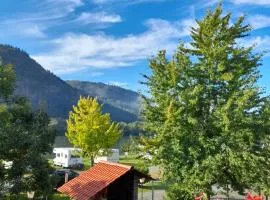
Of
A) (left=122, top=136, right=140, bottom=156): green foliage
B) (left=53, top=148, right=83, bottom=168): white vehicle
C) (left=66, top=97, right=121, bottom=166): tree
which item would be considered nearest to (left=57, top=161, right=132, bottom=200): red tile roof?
(left=122, top=136, right=140, bottom=156): green foliage

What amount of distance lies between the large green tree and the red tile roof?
15.2 feet

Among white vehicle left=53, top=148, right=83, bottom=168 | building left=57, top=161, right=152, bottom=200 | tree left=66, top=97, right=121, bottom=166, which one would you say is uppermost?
tree left=66, top=97, right=121, bottom=166

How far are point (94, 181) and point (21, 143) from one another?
8.16 meters

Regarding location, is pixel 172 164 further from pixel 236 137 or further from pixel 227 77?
pixel 227 77

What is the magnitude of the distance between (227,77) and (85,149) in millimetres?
27482

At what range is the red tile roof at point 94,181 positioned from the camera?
27.3m

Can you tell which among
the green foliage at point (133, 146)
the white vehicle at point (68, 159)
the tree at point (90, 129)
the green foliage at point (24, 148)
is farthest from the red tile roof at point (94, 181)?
the white vehicle at point (68, 159)

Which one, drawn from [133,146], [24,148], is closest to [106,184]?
[133,146]

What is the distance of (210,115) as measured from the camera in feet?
73.9

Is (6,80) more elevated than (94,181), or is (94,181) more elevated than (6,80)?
(6,80)

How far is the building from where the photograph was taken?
90.1ft

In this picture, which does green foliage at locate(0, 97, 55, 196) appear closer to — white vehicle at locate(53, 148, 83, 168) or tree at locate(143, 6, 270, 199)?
tree at locate(143, 6, 270, 199)

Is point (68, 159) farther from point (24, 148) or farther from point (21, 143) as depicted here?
point (21, 143)

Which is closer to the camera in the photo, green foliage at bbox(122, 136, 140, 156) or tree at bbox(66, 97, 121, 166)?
green foliage at bbox(122, 136, 140, 156)
